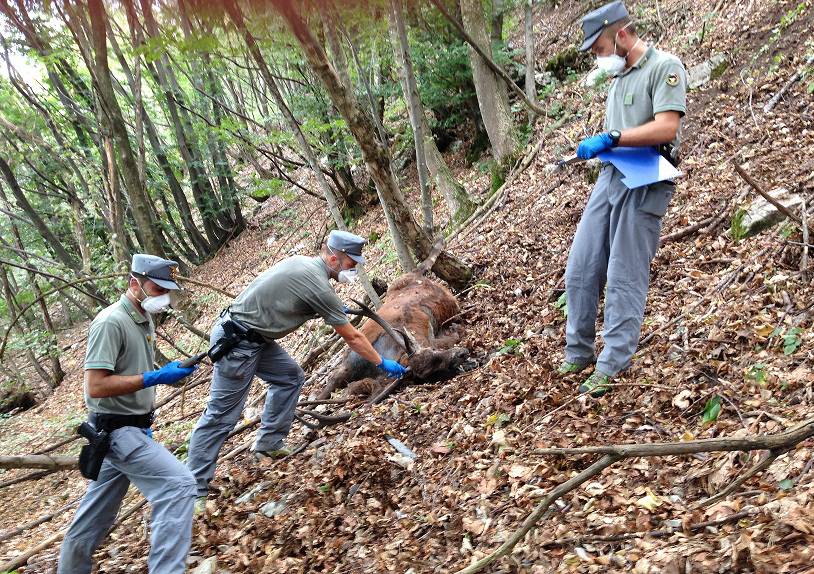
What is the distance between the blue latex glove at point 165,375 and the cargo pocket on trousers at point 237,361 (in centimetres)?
29

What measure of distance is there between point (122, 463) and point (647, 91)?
13.9ft

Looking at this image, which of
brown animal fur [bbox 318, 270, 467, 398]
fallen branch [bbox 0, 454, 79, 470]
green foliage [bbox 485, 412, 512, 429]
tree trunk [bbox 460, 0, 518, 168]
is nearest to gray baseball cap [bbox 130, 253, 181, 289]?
fallen branch [bbox 0, 454, 79, 470]

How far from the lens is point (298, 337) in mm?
9945

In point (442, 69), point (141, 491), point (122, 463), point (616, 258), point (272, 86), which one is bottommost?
point (616, 258)

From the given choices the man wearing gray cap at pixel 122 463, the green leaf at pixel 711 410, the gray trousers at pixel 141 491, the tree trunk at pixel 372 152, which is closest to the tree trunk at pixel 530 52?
the tree trunk at pixel 372 152

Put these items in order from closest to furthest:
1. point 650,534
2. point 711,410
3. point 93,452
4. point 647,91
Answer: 1. point 650,534
2. point 711,410
3. point 93,452
4. point 647,91

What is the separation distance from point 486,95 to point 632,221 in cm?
770

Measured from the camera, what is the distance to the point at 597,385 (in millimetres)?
3855

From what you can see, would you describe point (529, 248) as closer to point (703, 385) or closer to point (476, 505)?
point (703, 385)

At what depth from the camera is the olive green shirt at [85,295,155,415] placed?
11.8 ft

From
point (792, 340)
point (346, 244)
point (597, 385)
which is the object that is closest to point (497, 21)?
point (346, 244)

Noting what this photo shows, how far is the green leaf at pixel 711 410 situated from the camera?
3.17 metres

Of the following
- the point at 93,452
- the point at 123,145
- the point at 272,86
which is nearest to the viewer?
the point at 93,452

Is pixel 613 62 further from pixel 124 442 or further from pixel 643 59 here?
pixel 124 442
